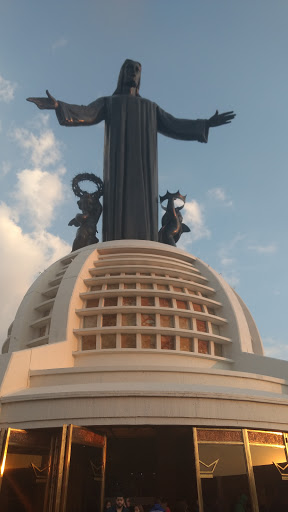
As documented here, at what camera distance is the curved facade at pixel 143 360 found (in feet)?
34.5

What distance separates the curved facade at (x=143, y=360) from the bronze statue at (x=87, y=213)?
4129 millimetres

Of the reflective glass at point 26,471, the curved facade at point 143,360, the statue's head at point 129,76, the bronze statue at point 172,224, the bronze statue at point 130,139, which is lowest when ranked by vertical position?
the reflective glass at point 26,471

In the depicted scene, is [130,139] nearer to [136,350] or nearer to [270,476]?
[136,350]

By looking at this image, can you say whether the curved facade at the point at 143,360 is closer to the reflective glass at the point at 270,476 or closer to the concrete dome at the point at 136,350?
the concrete dome at the point at 136,350

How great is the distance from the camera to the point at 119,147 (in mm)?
26969

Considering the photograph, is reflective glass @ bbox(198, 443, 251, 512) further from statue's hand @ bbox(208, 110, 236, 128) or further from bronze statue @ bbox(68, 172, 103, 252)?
statue's hand @ bbox(208, 110, 236, 128)

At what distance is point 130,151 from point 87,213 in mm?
4928

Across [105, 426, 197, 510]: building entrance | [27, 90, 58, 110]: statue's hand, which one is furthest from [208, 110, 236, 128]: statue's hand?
[105, 426, 197, 510]: building entrance

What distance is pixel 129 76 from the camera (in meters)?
29.1

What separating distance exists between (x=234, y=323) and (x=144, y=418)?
7.32 meters

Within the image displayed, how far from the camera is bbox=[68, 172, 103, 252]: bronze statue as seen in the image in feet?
78.2

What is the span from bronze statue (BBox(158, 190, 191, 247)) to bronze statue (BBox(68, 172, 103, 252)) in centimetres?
378

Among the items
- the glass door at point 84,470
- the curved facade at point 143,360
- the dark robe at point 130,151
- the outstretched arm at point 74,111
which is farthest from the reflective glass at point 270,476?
the outstretched arm at point 74,111

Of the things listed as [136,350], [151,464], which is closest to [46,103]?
[136,350]
